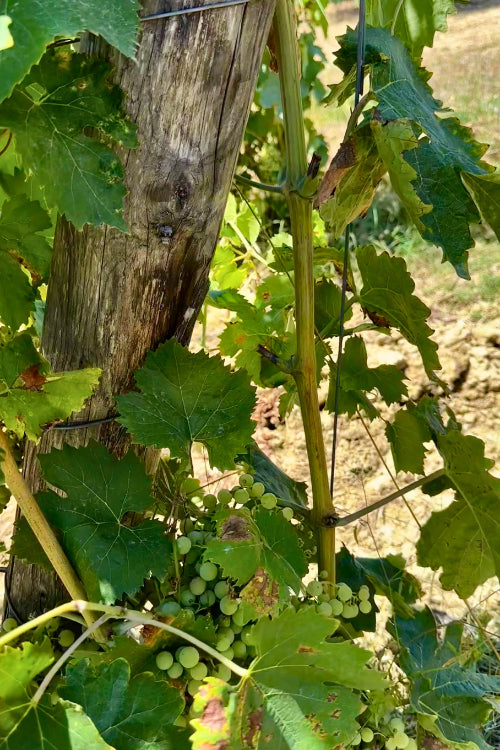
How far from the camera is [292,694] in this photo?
2.84ft

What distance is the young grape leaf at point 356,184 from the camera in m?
0.89

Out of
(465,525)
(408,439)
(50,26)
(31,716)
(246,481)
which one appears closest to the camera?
(50,26)

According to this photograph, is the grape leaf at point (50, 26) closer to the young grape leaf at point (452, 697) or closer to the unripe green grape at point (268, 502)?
the unripe green grape at point (268, 502)

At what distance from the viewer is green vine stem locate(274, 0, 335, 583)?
0.97m

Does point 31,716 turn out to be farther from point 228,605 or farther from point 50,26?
point 50,26

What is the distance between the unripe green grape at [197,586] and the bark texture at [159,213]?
0.73ft

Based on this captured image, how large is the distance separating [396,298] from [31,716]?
31.9 inches

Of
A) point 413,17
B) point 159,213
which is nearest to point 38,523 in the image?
point 159,213

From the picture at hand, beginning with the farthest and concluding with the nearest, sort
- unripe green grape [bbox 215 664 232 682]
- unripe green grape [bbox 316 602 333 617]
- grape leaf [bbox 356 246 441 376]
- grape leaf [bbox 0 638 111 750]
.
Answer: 1. grape leaf [bbox 356 246 441 376]
2. unripe green grape [bbox 316 602 333 617]
3. unripe green grape [bbox 215 664 232 682]
4. grape leaf [bbox 0 638 111 750]

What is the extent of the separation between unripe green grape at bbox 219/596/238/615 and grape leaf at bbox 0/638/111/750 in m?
0.27

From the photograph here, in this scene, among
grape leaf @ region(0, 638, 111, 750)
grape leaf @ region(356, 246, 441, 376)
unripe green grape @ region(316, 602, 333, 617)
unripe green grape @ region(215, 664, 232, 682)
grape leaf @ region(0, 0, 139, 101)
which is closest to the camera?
grape leaf @ region(0, 0, 139, 101)

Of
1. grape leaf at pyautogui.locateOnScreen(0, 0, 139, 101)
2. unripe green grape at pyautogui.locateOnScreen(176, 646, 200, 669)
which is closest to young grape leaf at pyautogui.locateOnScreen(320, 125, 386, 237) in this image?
grape leaf at pyautogui.locateOnScreen(0, 0, 139, 101)

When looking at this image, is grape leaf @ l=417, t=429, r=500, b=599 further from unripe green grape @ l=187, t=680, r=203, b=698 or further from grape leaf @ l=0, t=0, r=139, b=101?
grape leaf @ l=0, t=0, r=139, b=101

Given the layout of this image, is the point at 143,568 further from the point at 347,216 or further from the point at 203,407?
the point at 347,216
